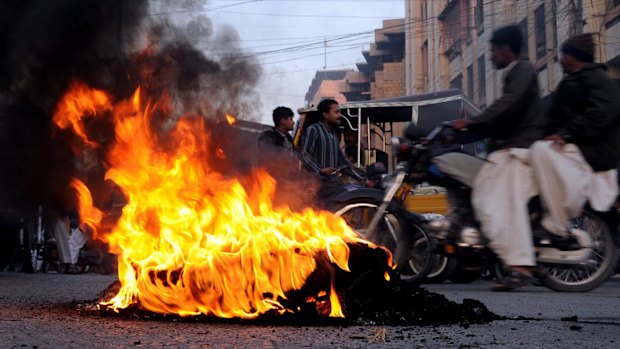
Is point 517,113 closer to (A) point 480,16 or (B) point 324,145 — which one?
(B) point 324,145

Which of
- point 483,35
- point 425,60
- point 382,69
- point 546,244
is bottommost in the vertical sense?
point 546,244

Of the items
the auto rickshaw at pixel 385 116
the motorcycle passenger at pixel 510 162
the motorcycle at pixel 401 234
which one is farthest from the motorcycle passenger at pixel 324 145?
the auto rickshaw at pixel 385 116

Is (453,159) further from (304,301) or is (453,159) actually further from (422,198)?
(422,198)

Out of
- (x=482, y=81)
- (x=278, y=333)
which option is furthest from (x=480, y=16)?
(x=278, y=333)

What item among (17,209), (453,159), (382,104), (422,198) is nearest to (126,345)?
(453,159)

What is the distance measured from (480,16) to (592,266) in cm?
2755

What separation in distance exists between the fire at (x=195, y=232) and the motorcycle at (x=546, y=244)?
1.32 meters

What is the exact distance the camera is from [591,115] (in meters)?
6.14

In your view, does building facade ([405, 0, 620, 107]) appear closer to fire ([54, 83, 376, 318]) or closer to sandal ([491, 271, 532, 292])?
sandal ([491, 271, 532, 292])

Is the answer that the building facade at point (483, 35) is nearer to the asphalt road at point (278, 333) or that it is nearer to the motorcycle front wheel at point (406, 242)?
the motorcycle front wheel at point (406, 242)

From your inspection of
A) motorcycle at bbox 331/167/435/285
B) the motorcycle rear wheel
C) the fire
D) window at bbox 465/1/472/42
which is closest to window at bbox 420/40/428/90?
window at bbox 465/1/472/42

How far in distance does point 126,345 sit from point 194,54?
12.5 ft

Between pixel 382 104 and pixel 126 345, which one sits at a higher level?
pixel 382 104

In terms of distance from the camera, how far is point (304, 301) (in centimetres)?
501
